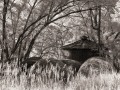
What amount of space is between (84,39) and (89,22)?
1.47m

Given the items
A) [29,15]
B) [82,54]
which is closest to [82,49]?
[82,54]

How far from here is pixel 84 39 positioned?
803 inches

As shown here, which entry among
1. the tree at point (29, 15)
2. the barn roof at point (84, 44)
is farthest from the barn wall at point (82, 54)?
the tree at point (29, 15)

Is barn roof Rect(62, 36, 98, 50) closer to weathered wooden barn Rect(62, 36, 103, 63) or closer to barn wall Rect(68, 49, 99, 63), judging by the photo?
weathered wooden barn Rect(62, 36, 103, 63)

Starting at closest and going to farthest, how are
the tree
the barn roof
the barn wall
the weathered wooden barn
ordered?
the tree < the barn roof < the weathered wooden barn < the barn wall

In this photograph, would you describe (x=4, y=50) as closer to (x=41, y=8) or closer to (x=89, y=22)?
(x=41, y=8)

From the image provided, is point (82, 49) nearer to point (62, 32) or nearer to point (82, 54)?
point (82, 54)

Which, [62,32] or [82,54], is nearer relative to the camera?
[62,32]

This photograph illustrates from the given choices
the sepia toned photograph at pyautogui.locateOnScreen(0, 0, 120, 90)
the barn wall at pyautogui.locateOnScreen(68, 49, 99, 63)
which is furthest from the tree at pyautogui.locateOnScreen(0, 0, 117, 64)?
the barn wall at pyautogui.locateOnScreen(68, 49, 99, 63)

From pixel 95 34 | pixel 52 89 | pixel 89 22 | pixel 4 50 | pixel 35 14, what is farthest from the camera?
pixel 89 22

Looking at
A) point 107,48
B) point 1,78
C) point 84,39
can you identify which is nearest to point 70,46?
point 84,39

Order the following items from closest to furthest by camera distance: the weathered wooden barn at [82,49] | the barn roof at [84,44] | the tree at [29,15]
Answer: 1. the tree at [29,15]
2. the barn roof at [84,44]
3. the weathered wooden barn at [82,49]

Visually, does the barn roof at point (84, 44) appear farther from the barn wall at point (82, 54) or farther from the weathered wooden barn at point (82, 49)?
the barn wall at point (82, 54)

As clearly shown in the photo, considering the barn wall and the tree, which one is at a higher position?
the tree
